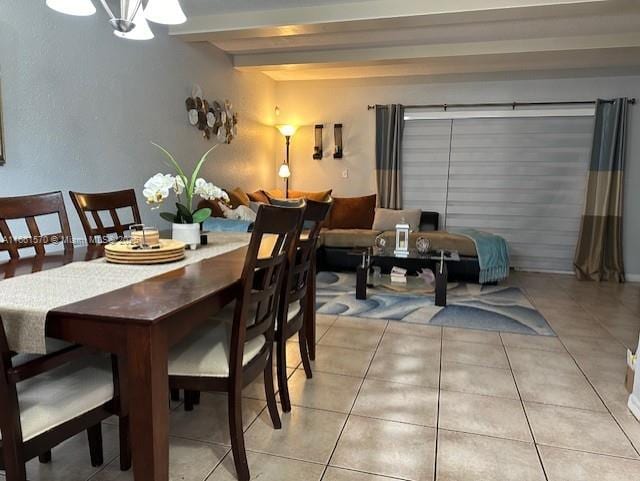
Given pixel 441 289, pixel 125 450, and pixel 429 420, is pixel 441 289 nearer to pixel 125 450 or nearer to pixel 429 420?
pixel 429 420

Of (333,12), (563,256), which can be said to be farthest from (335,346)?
(563,256)

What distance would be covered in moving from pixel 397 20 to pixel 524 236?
3.34 meters

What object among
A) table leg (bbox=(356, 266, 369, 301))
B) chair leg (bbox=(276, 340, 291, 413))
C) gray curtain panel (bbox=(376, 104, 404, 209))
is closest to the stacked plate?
chair leg (bbox=(276, 340, 291, 413))

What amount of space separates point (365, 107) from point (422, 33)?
1.91m

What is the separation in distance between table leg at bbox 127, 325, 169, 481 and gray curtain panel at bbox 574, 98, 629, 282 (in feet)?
17.1

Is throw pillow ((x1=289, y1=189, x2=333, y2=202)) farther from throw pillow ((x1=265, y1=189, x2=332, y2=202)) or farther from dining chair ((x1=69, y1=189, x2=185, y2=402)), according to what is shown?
dining chair ((x1=69, y1=189, x2=185, y2=402))

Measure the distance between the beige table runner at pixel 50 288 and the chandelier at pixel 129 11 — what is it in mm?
932

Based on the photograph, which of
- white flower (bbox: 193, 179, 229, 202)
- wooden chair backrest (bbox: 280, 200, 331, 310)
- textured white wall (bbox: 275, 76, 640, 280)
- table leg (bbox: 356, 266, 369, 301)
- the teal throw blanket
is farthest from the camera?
textured white wall (bbox: 275, 76, 640, 280)

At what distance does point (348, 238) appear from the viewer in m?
4.99

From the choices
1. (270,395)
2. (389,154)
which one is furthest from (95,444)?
(389,154)

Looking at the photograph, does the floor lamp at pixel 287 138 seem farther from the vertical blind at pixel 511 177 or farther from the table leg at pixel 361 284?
the table leg at pixel 361 284

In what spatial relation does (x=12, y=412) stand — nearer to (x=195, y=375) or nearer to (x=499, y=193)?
(x=195, y=375)

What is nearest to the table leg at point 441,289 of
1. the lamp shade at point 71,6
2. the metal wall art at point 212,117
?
the metal wall art at point 212,117

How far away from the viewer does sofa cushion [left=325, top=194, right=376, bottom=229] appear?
5.54 meters
